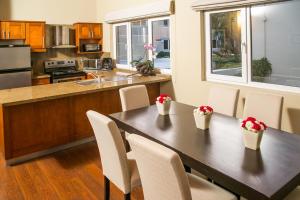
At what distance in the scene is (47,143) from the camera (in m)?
3.50

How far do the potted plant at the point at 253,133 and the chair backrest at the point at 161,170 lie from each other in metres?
0.59

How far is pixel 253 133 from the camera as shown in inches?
68.3

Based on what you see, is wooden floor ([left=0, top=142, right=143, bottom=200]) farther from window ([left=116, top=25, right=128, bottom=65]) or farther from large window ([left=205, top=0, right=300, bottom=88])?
window ([left=116, top=25, right=128, bottom=65])

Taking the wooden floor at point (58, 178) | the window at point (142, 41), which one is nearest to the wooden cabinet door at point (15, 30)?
the window at point (142, 41)

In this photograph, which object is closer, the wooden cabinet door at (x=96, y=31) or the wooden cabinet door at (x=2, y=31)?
the wooden cabinet door at (x=2, y=31)

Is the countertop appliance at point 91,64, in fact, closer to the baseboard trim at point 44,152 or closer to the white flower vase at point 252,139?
the baseboard trim at point 44,152

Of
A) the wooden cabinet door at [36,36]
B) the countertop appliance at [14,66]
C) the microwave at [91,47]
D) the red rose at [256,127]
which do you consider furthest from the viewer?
the microwave at [91,47]

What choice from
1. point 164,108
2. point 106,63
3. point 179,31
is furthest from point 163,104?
point 106,63

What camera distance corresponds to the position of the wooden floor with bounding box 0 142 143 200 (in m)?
2.59

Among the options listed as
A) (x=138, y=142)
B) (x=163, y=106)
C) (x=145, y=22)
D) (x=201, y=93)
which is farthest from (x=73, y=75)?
(x=138, y=142)

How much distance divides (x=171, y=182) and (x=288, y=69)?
90.4 inches

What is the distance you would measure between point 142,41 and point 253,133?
390 centimetres

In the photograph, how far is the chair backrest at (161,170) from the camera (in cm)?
136

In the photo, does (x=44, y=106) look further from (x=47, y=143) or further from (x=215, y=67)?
(x=215, y=67)
